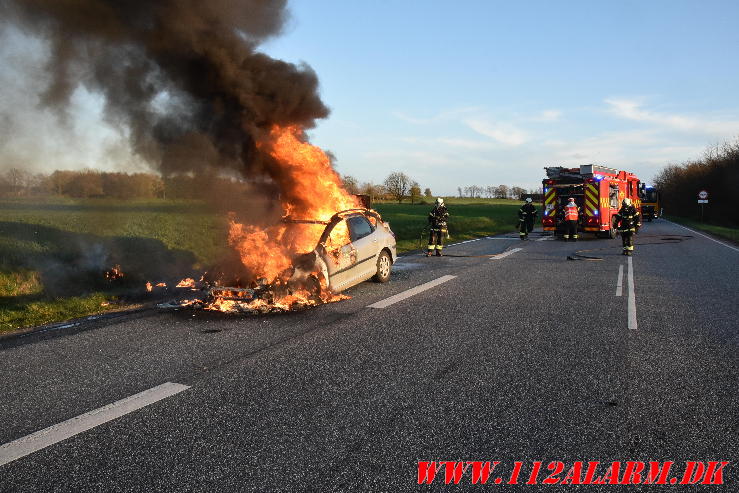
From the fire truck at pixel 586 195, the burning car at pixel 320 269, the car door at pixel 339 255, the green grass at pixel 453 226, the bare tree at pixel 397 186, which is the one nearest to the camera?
the burning car at pixel 320 269

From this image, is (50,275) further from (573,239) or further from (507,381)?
(573,239)

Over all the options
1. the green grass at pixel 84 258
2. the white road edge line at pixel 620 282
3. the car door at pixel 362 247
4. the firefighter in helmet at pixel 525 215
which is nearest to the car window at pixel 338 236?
the car door at pixel 362 247

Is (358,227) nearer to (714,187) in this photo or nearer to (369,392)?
(369,392)

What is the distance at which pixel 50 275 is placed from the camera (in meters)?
11.6

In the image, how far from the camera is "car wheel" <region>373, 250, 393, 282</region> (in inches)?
376

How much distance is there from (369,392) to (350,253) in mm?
4497

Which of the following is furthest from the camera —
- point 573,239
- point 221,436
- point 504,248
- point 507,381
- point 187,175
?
point 573,239

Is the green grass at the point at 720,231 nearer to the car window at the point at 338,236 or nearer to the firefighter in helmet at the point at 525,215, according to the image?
the firefighter in helmet at the point at 525,215

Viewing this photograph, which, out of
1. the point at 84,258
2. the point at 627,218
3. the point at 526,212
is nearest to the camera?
the point at 84,258

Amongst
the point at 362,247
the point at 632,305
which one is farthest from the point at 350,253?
the point at 632,305

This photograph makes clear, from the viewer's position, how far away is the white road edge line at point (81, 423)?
124 inches

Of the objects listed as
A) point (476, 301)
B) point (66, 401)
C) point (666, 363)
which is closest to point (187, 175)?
point (476, 301)

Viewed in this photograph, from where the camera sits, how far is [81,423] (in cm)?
351

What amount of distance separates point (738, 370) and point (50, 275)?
12.9m
